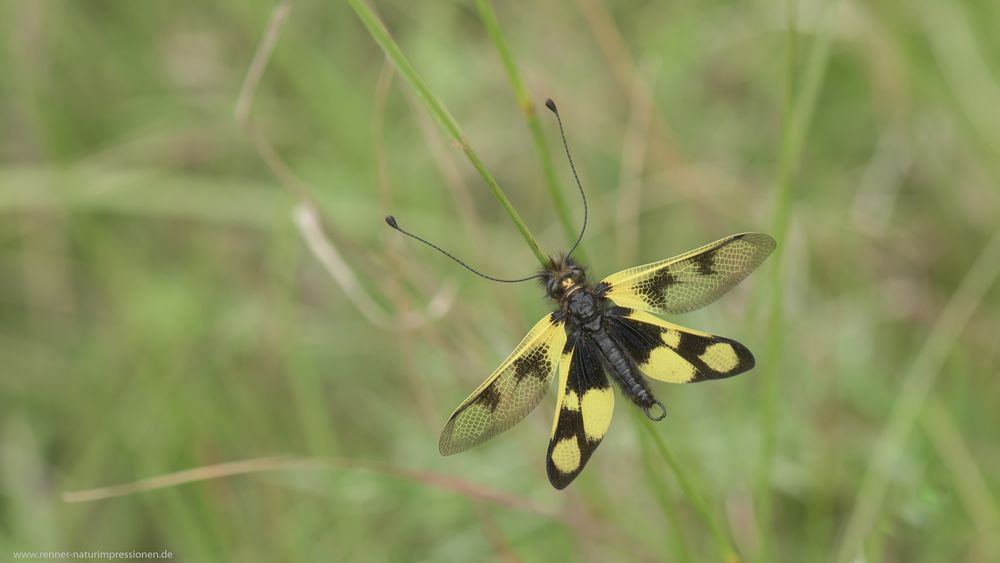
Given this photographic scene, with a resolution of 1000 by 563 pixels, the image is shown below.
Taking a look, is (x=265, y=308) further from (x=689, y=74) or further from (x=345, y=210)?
(x=689, y=74)

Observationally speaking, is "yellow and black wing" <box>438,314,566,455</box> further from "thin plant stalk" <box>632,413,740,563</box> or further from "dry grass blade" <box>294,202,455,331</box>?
"dry grass blade" <box>294,202,455,331</box>

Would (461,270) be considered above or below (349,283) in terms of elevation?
above

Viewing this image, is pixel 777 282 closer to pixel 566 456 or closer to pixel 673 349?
pixel 673 349

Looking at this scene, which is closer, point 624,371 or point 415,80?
point 415,80

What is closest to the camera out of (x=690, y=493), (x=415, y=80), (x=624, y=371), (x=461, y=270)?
(x=415, y=80)

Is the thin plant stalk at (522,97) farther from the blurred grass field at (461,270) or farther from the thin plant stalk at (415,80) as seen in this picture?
the blurred grass field at (461,270)

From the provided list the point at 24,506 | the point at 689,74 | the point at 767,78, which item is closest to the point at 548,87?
the point at 689,74

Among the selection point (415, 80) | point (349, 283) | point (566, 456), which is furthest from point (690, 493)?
point (349, 283)

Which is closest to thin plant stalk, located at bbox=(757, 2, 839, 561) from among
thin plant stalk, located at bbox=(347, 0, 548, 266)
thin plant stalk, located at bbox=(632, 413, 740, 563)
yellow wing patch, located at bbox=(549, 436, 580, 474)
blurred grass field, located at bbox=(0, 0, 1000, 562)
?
blurred grass field, located at bbox=(0, 0, 1000, 562)
